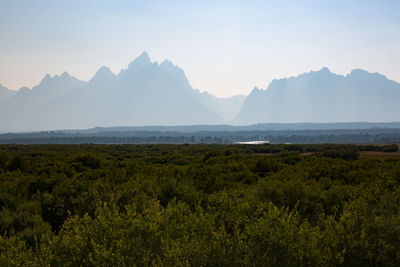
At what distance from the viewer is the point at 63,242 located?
9.29 m

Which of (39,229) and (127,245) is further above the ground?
(127,245)

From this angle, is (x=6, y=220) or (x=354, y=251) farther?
(x=6, y=220)

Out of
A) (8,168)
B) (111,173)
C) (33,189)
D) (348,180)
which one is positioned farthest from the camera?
(8,168)

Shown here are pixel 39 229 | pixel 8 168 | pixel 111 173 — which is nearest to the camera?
pixel 39 229

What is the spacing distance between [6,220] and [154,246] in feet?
28.8

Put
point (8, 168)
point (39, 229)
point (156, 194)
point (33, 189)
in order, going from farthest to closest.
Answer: point (8, 168), point (33, 189), point (156, 194), point (39, 229)

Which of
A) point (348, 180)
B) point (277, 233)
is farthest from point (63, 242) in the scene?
point (348, 180)

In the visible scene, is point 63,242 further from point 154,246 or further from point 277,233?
point 277,233

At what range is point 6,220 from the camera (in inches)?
583

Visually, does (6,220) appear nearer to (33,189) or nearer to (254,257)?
(33,189)

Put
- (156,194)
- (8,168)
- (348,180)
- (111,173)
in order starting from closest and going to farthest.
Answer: (156,194) → (348,180) → (111,173) → (8,168)

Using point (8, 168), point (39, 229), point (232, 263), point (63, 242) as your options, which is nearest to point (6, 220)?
point (39, 229)

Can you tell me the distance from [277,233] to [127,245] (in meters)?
4.06

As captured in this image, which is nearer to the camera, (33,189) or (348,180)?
(33,189)
